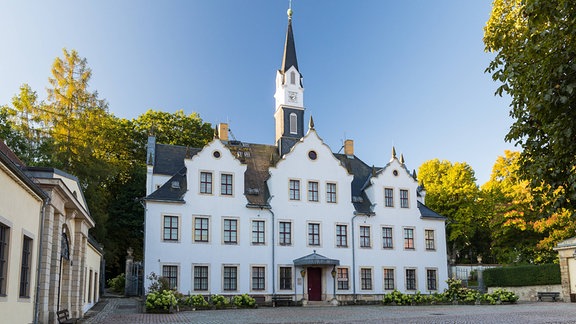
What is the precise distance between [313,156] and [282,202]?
12.3 ft

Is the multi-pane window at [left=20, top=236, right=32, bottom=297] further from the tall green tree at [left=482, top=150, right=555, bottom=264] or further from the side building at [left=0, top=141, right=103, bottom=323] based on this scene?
the tall green tree at [left=482, top=150, right=555, bottom=264]

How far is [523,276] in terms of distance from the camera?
120 feet

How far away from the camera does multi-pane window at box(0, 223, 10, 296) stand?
1245 centimetres

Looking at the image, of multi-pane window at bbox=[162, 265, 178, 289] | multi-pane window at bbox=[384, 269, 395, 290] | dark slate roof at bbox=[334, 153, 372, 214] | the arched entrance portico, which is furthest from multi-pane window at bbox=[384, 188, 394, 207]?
multi-pane window at bbox=[162, 265, 178, 289]

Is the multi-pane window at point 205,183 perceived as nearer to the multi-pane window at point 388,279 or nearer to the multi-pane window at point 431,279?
the multi-pane window at point 388,279

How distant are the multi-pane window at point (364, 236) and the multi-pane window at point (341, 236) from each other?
107 cm

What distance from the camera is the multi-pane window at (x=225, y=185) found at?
34.2 meters

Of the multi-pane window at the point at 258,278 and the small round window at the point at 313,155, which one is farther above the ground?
the small round window at the point at 313,155

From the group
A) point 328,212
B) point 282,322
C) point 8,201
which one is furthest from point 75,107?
point 8,201

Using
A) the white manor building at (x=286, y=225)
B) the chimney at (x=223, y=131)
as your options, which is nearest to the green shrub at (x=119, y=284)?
the white manor building at (x=286, y=225)

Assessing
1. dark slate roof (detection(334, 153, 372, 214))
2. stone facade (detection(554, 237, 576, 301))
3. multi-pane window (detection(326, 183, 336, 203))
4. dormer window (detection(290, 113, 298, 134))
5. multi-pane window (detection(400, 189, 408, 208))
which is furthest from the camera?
dormer window (detection(290, 113, 298, 134))

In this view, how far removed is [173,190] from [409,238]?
15511 mm

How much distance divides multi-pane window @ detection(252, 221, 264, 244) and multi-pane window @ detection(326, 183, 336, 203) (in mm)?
4718

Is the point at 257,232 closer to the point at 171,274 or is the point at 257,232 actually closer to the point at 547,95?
the point at 171,274
